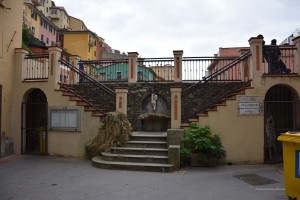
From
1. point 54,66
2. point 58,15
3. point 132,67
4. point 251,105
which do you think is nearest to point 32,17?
point 58,15

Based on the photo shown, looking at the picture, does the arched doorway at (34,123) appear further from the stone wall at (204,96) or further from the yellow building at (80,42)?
the yellow building at (80,42)

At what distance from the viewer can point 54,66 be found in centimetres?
1052

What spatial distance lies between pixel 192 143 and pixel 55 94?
565 centimetres

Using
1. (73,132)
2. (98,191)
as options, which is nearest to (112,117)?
(73,132)

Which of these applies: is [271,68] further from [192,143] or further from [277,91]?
[192,143]

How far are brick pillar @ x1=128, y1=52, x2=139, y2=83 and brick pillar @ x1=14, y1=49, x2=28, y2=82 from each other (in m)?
4.55

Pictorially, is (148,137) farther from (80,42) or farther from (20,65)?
(80,42)

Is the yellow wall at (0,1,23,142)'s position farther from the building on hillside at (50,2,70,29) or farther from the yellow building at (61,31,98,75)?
the building on hillside at (50,2,70,29)

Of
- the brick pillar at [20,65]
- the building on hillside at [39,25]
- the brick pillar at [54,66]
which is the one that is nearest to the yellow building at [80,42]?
the building on hillside at [39,25]

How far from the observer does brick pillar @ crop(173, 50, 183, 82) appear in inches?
490

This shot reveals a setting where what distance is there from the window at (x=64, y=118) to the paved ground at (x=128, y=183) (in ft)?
5.64

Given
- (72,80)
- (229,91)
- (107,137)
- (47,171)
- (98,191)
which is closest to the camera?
(98,191)

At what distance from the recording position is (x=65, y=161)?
9.42 metres

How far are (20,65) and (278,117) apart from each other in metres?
10.6
